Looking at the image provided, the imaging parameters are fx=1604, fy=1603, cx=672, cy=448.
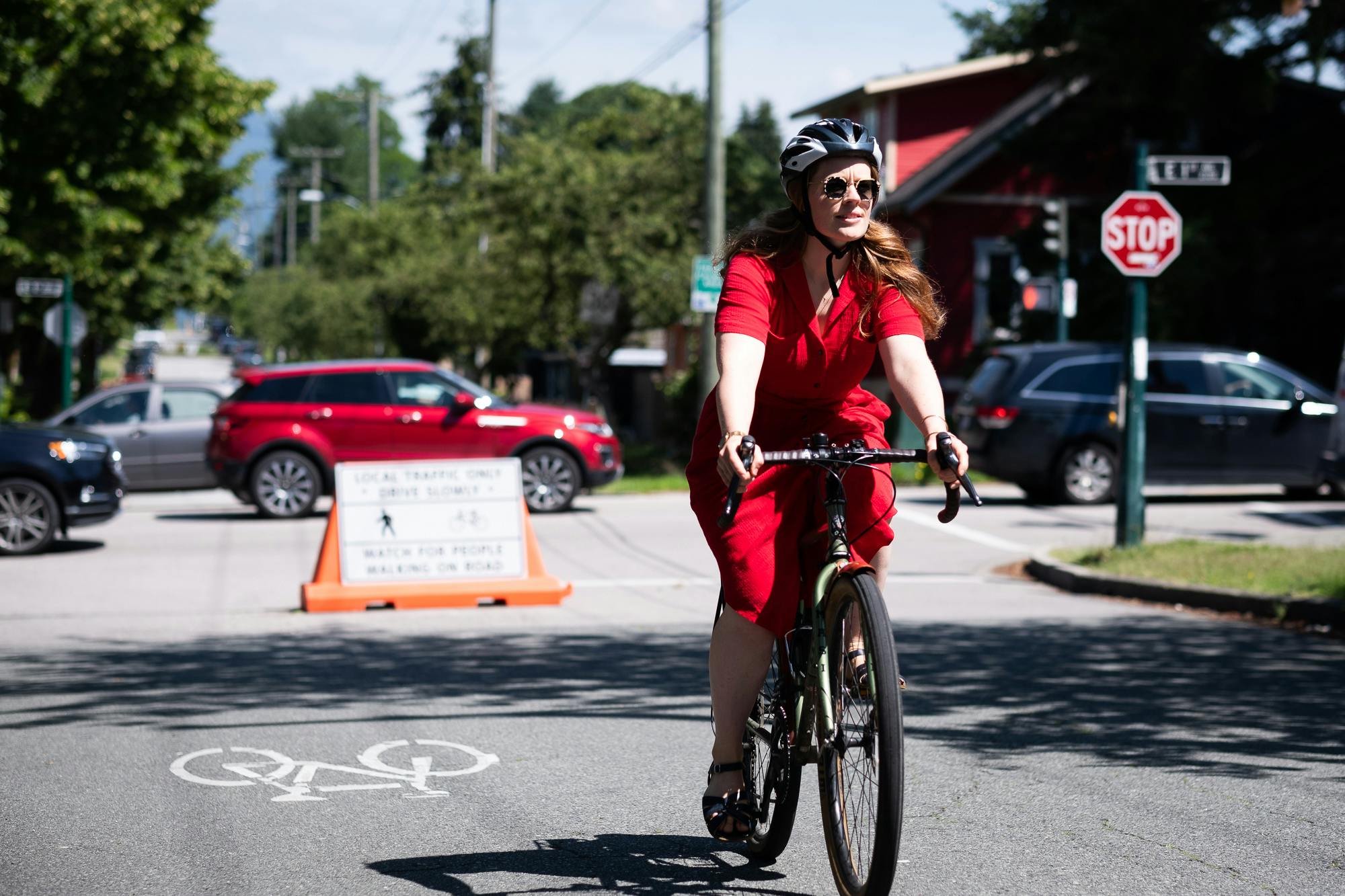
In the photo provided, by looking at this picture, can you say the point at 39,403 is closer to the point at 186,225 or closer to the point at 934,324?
the point at 186,225

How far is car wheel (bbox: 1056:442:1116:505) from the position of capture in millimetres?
18438

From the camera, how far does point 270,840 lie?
16.0 ft

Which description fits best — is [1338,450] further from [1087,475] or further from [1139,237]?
[1087,475]

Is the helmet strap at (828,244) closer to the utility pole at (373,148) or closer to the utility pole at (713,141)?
the utility pole at (713,141)

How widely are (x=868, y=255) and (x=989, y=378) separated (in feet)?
48.3

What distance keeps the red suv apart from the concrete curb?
6596 millimetres

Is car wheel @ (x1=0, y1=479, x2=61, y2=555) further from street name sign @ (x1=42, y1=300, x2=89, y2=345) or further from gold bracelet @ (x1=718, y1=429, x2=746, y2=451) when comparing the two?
street name sign @ (x1=42, y1=300, x2=89, y2=345)

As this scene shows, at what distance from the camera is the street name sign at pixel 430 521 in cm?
1108

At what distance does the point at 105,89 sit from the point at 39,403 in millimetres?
9941

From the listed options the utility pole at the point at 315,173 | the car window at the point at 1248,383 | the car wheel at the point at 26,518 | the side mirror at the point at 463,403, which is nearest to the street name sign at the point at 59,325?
the side mirror at the point at 463,403

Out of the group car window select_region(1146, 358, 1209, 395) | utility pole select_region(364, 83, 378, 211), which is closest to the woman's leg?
car window select_region(1146, 358, 1209, 395)

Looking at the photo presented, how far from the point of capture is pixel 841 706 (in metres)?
4.03

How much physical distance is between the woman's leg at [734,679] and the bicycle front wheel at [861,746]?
0.92 feet

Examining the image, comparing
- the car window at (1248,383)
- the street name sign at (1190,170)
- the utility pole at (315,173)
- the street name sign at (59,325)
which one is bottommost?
the car window at (1248,383)
